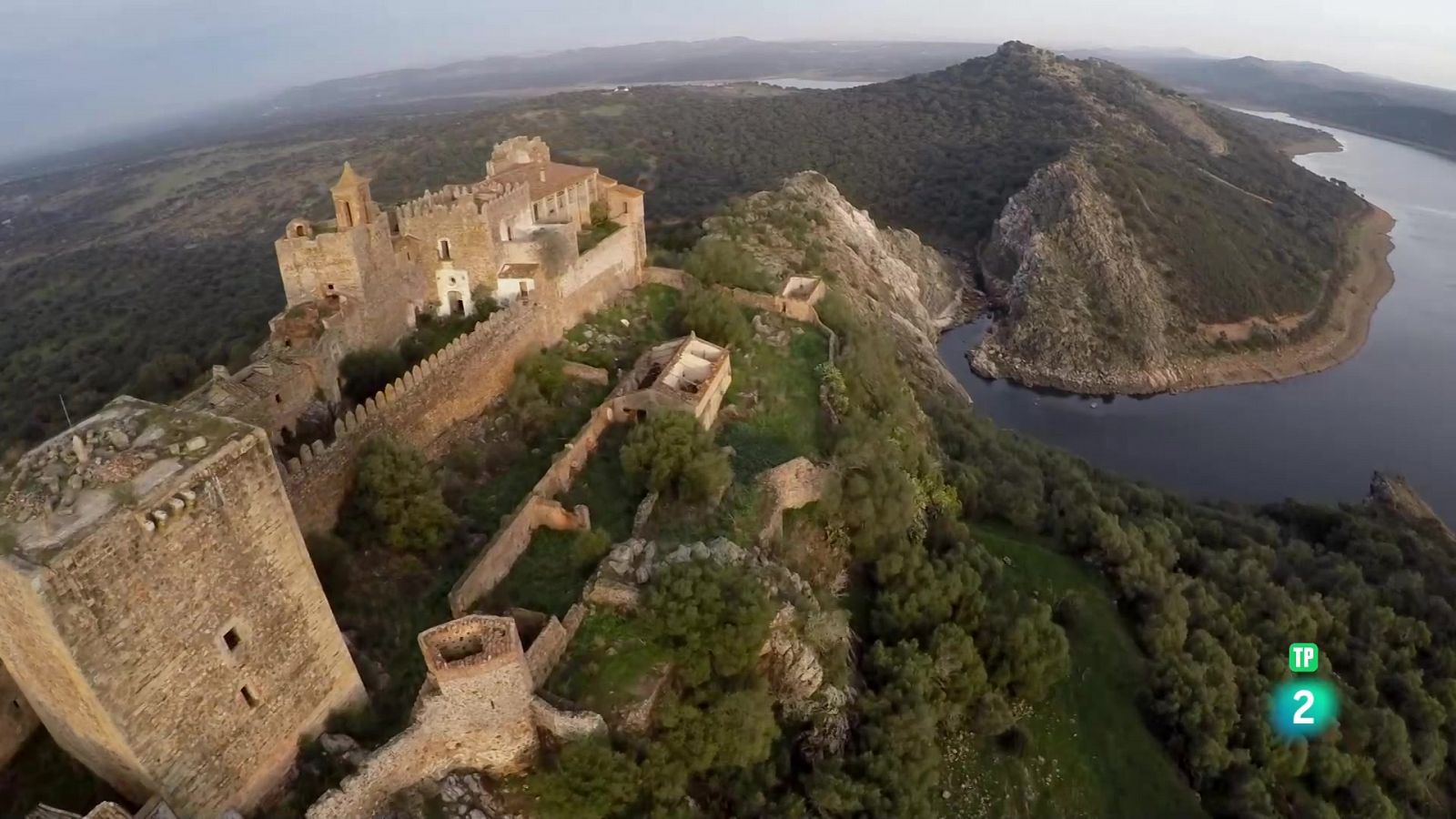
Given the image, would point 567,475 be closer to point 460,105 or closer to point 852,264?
point 852,264

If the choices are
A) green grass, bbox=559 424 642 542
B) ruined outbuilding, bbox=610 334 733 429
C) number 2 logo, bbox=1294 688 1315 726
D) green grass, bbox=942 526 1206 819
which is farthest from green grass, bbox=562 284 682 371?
number 2 logo, bbox=1294 688 1315 726

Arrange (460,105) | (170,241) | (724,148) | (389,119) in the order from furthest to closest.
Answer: (460,105) < (389,119) < (724,148) < (170,241)

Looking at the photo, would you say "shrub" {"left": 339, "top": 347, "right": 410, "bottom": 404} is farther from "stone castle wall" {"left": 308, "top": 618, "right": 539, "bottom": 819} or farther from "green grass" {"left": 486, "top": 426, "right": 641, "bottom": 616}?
"stone castle wall" {"left": 308, "top": 618, "right": 539, "bottom": 819}

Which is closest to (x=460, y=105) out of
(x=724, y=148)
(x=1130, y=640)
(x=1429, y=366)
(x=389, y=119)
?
(x=389, y=119)

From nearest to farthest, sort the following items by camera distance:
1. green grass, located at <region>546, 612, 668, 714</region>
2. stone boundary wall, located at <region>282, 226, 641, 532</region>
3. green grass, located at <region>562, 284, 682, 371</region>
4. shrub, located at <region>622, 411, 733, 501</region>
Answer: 1. green grass, located at <region>546, 612, 668, 714</region>
2. stone boundary wall, located at <region>282, 226, 641, 532</region>
3. shrub, located at <region>622, 411, 733, 501</region>
4. green grass, located at <region>562, 284, 682, 371</region>

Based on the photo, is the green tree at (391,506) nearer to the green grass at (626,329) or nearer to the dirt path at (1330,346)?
the green grass at (626,329)

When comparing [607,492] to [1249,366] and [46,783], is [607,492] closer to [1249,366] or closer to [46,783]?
[46,783]

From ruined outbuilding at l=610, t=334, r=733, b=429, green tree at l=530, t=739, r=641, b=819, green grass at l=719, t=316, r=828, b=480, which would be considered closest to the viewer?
green tree at l=530, t=739, r=641, b=819
